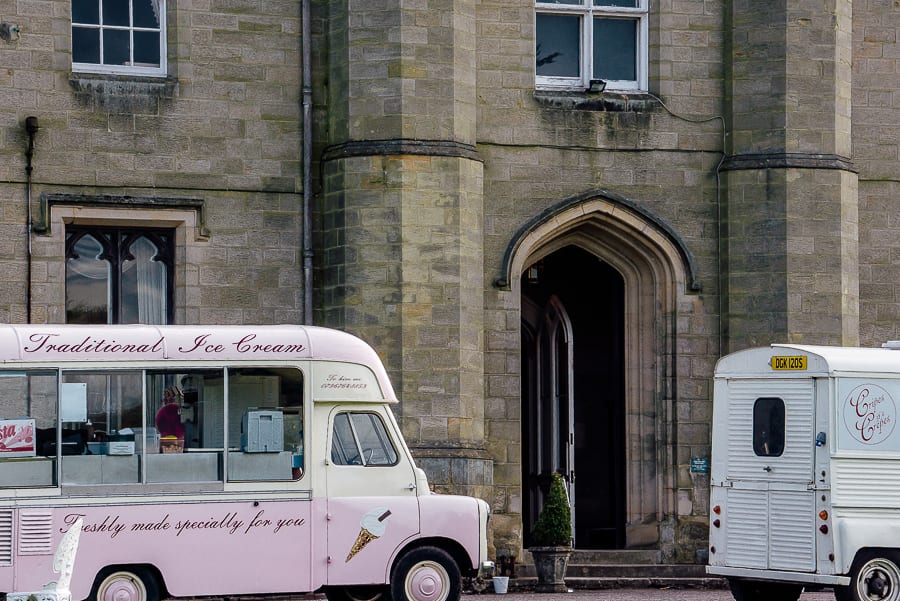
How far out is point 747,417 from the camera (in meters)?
16.7

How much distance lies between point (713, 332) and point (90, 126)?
7192 mm

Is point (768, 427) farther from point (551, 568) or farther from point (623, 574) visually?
point (623, 574)

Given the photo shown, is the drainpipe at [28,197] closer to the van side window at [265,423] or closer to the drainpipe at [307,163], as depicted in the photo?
the drainpipe at [307,163]

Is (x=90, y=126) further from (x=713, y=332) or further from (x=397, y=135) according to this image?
(x=713, y=332)

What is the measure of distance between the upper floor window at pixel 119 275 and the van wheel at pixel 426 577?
19.9 feet

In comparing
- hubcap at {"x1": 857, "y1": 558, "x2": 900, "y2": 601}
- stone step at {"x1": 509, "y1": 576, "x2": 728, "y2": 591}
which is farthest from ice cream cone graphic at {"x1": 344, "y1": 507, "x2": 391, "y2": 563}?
stone step at {"x1": 509, "y1": 576, "x2": 728, "y2": 591}

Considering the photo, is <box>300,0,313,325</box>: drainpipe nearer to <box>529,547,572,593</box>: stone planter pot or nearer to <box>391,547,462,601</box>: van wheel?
<box>529,547,572,593</box>: stone planter pot

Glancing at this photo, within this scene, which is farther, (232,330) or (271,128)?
(271,128)

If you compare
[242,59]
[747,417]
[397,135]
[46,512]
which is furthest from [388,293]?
[46,512]

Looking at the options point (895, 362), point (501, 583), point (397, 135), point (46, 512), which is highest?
point (397, 135)

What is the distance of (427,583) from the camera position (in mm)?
15523

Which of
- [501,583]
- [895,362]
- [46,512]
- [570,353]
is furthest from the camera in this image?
[570,353]

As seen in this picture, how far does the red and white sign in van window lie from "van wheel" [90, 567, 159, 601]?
3.60 ft

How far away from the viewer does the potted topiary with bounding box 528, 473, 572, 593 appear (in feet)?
64.2
